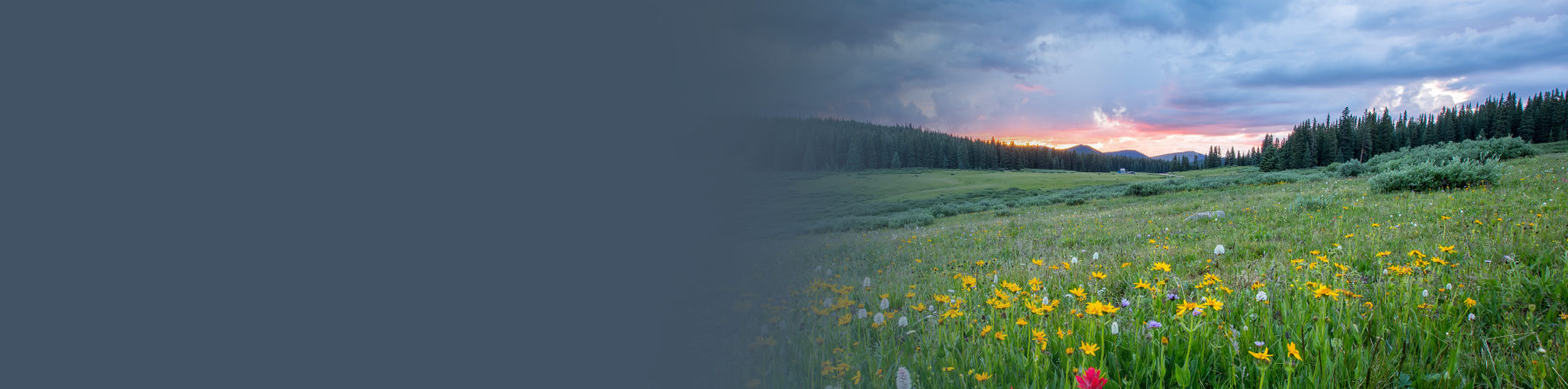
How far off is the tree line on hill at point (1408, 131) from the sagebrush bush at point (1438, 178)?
7966cm

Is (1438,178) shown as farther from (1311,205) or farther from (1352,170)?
(1352,170)

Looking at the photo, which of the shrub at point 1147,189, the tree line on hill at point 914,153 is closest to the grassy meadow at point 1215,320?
the tree line on hill at point 914,153

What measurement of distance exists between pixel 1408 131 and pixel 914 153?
8138cm

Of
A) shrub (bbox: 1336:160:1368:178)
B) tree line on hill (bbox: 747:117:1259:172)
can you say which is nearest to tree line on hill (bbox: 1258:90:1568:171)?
tree line on hill (bbox: 747:117:1259:172)

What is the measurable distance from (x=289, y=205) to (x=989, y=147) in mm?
123438

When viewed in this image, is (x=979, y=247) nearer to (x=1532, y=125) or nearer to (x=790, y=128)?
(x=790, y=128)

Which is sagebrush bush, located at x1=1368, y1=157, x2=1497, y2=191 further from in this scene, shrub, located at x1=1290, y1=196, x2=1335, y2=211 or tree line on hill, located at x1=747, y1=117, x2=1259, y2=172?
tree line on hill, located at x1=747, y1=117, x2=1259, y2=172

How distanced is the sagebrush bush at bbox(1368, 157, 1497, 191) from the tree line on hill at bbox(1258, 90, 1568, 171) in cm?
7966

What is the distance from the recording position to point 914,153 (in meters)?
100

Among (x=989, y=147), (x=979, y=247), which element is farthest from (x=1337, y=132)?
(x=979, y=247)

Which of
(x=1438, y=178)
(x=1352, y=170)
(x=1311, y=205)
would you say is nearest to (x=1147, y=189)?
(x=1352, y=170)

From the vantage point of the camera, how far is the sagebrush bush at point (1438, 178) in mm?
10781

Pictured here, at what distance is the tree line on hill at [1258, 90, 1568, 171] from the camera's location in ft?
255

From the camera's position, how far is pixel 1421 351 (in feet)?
7.45
